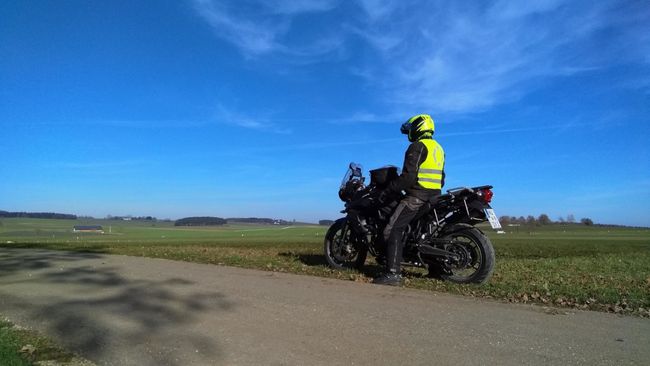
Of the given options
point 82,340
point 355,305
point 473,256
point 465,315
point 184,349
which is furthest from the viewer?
point 473,256

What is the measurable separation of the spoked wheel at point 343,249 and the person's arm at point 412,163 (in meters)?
1.81

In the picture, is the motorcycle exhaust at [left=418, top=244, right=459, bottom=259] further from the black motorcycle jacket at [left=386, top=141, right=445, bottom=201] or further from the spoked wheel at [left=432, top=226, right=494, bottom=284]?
the black motorcycle jacket at [left=386, top=141, right=445, bottom=201]

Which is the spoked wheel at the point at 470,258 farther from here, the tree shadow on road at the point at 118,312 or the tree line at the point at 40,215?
the tree line at the point at 40,215

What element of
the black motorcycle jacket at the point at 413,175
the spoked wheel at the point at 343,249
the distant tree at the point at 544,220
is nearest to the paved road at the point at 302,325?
the black motorcycle jacket at the point at 413,175

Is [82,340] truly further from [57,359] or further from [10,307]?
[10,307]

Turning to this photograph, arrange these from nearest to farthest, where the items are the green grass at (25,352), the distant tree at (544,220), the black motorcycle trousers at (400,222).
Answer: the green grass at (25,352) → the black motorcycle trousers at (400,222) → the distant tree at (544,220)

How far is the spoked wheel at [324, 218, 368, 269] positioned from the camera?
351 inches

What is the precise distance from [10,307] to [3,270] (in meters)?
3.79

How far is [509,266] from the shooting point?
32.5 feet

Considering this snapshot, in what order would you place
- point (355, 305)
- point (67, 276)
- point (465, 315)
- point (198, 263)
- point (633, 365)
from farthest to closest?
point (198, 263) → point (67, 276) → point (355, 305) → point (465, 315) → point (633, 365)

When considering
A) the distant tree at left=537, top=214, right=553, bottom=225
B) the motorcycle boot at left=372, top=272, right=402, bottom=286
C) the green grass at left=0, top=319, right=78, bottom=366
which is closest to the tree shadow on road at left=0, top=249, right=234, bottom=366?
the green grass at left=0, top=319, right=78, bottom=366

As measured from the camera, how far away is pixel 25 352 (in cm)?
397

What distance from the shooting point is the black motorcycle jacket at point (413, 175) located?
24.0 ft

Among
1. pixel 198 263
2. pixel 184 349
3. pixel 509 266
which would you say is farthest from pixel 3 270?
pixel 509 266
